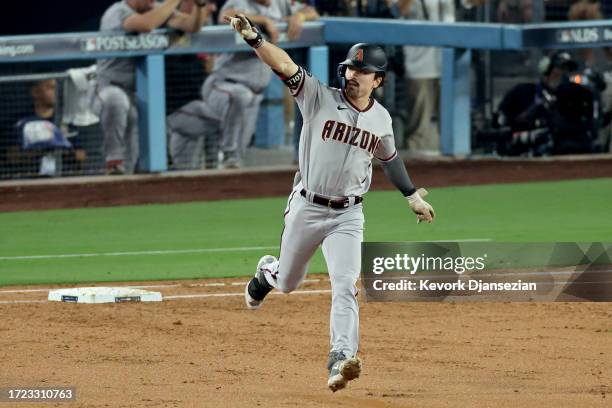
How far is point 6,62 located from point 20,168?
1.32m

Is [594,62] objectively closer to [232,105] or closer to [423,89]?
[423,89]

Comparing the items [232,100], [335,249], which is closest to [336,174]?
[335,249]

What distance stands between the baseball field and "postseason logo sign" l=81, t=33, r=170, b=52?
2.99 meters

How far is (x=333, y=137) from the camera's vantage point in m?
6.94

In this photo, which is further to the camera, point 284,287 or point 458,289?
point 458,289

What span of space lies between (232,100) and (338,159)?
1059 cm

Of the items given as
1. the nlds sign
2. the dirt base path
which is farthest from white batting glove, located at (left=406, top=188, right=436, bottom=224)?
the nlds sign

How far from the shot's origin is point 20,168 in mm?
16953

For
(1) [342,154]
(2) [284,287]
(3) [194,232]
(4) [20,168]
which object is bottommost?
(2) [284,287]

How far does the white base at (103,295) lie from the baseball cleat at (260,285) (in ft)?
5.97

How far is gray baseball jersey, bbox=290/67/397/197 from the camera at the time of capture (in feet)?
22.7

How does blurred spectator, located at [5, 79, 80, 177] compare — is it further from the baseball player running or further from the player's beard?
the player's beard

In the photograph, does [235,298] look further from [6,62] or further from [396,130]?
[396,130]

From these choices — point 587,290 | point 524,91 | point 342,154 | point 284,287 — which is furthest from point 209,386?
point 524,91
